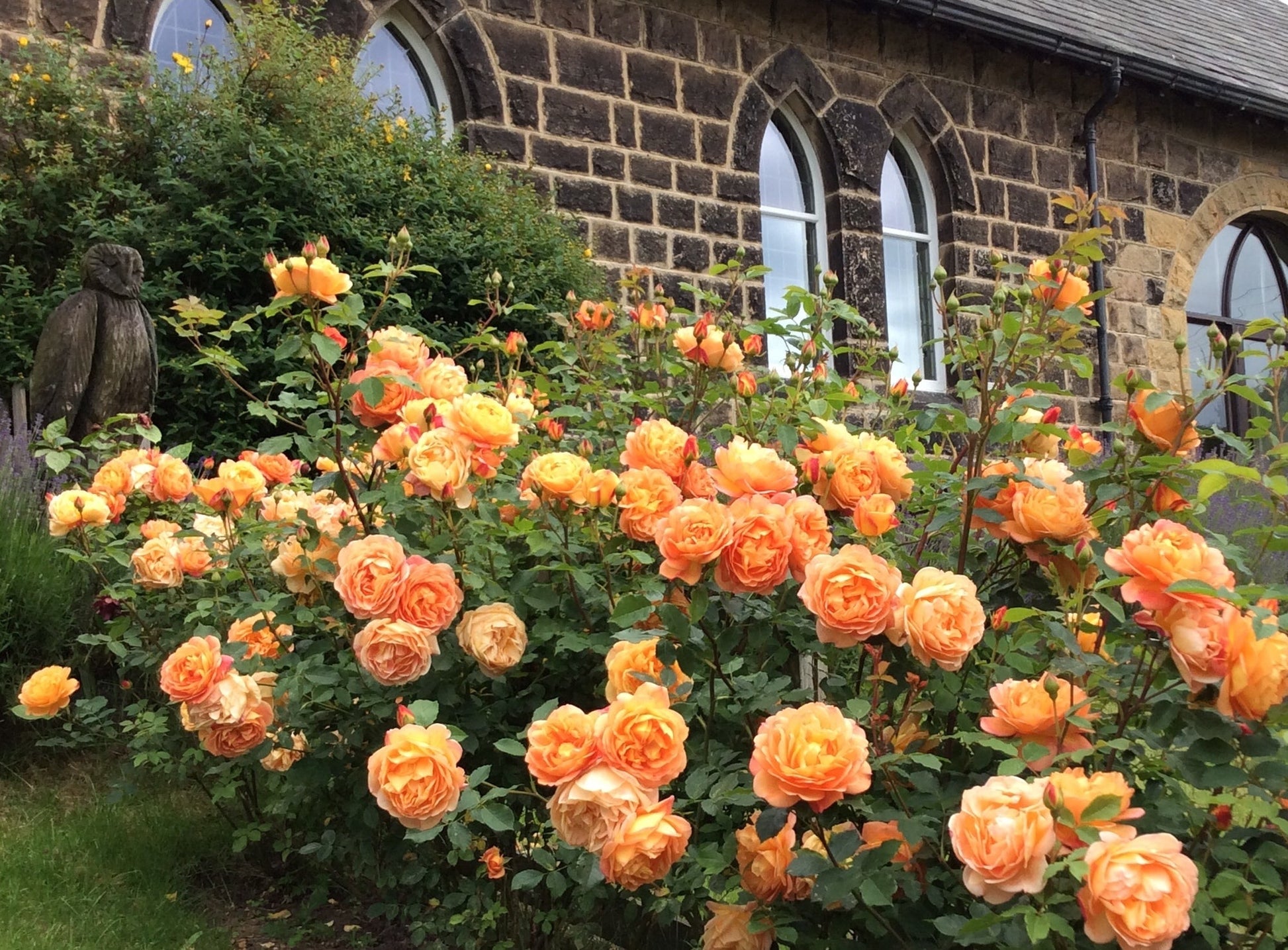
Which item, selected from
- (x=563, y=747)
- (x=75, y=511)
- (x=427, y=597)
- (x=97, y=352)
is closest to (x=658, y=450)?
(x=427, y=597)

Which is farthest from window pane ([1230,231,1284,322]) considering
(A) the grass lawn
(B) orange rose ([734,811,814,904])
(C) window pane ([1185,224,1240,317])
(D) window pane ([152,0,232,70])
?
(B) orange rose ([734,811,814,904])

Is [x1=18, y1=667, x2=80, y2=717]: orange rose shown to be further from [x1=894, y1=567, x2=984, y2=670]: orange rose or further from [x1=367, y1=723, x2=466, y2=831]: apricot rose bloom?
→ [x1=894, y1=567, x2=984, y2=670]: orange rose

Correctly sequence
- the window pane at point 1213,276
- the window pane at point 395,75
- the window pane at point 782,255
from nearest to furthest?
the window pane at point 395,75 < the window pane at point 782,255 < the window pane at point 1213,276

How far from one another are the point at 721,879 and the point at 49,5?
6251 millimetres

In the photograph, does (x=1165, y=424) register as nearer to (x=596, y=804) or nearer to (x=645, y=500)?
(x=645, y=500)

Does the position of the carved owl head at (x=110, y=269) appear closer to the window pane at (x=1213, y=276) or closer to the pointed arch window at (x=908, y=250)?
the pointed arch window at (x=908, y=250)

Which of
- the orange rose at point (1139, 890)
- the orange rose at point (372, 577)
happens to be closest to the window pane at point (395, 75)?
the orange rose at point (372, 577)

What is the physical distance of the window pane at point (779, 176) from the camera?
948 cm

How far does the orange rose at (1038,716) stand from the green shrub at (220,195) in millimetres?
4277

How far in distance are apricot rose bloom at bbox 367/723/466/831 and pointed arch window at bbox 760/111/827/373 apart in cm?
788

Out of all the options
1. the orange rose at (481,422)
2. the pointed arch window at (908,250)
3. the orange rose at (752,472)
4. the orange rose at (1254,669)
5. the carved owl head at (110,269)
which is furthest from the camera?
the pointed arch window at (908,250)

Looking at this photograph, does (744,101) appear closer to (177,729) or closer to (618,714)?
(177,729)

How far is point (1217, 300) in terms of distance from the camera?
12.6 meters

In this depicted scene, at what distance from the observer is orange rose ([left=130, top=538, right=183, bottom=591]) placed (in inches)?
106
